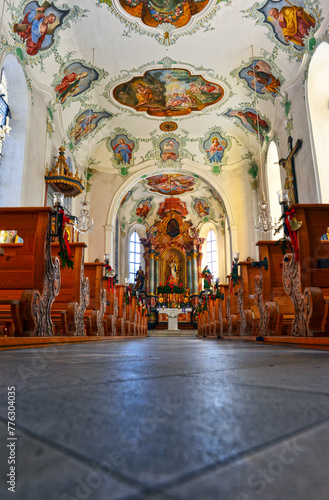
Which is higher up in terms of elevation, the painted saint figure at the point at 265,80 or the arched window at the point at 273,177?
the painted saint figure at the point at 265,80

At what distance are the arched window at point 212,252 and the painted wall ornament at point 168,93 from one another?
8589 mm

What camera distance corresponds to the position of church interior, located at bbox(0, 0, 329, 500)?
32 centimetres

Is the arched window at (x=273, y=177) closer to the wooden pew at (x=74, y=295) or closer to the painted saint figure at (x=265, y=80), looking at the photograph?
the painted saint figure at (x=265, y=80)

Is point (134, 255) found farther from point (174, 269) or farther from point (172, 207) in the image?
point (172, 207)

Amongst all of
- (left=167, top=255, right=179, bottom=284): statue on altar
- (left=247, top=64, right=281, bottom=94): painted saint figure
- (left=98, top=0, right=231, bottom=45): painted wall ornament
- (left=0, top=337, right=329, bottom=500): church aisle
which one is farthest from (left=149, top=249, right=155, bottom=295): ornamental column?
(left=0, top=337, right=329, bottom=500): church aisle

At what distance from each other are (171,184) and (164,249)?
4.16 metres

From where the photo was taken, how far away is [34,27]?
302 inches

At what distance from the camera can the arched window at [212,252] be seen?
19609 mm

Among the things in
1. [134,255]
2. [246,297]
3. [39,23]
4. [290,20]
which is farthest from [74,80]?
[134,255]

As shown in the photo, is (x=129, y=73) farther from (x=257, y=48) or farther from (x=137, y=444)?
(x=137, y=444)

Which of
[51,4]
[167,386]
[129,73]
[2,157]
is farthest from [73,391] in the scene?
[129,73]

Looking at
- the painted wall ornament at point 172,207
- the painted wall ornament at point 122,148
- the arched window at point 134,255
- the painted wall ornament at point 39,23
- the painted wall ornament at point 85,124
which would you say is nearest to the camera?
the painted wall ornament at point 39,23

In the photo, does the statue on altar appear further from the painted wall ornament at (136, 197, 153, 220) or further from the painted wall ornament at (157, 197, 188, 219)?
the painted wall ornament at (136, 197, 153, 220)

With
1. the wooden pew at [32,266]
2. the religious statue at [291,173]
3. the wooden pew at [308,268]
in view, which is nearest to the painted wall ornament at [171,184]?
the religious statue at [291,173]
